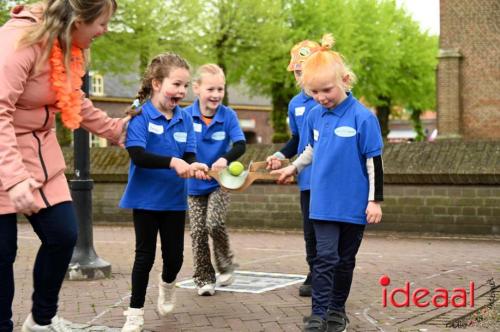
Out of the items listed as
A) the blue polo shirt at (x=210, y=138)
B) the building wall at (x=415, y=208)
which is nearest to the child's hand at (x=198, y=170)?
the blue polo shirt at (x=210, y=138)

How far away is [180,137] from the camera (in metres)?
5.65

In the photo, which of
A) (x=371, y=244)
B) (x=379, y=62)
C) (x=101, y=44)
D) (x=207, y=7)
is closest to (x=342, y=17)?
(x=379, y=62)

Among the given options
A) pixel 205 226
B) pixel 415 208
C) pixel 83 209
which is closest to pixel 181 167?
pixel 205 226

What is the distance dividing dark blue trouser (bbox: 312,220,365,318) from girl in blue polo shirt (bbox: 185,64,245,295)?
1.74 meters

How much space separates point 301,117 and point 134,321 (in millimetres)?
2298

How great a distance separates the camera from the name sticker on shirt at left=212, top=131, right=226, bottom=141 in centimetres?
686

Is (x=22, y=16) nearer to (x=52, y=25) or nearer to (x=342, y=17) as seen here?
(x=52, y=25)

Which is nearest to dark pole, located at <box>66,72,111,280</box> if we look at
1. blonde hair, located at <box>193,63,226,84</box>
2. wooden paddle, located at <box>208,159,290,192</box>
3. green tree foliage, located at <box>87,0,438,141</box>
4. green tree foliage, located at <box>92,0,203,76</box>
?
blonde hair, located at <box>193,63,226,84</box>

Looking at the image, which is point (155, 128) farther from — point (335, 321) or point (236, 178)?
point (335, 321)

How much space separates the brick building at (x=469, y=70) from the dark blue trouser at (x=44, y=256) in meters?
24.9

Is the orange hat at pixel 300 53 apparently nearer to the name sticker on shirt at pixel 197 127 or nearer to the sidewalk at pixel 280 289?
Result: the name sticker on shirt at pixel 197 127

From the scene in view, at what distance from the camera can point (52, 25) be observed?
14.2 feet

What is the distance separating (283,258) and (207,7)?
26.6 m

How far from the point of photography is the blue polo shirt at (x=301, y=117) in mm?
6395
